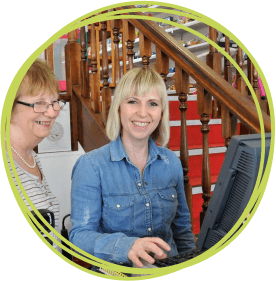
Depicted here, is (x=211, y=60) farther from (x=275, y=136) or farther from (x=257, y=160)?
(x=257, y=160)

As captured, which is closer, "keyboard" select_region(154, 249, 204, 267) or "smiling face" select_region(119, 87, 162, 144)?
"keyboard" select_region(154, 249, 204, 267)

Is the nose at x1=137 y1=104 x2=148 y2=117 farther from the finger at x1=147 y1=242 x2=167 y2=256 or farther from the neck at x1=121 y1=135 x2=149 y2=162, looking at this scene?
the finger at x1=147 y1=242 x2=167 y2=256

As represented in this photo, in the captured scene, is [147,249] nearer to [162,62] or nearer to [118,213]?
[118,213]

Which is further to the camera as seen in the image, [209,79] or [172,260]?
[209,79]

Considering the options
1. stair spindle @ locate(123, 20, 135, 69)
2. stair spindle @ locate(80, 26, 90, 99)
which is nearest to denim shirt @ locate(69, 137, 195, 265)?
stair spindle @ locate(123, 20, 135, 69)

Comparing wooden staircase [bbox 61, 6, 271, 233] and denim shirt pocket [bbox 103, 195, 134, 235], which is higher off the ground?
wooden staircase [bbox 61, 6, 271, 233]

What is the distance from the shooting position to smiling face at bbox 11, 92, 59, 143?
1.05 metres

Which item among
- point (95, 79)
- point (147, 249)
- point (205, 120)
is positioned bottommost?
point (147, 249)

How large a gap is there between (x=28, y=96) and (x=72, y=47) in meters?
1.30

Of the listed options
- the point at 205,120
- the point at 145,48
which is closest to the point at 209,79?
the point at 205,120

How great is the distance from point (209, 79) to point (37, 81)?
72 centimetres

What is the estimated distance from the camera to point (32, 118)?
1.06 metres

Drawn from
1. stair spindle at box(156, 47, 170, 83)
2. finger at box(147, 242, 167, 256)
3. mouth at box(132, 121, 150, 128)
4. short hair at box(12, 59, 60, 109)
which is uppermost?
stair spindle at box(156, 47, 170, 83)

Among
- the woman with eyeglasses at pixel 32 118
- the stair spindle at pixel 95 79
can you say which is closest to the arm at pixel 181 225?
the woman with eyeglasses at pixel 32 118
